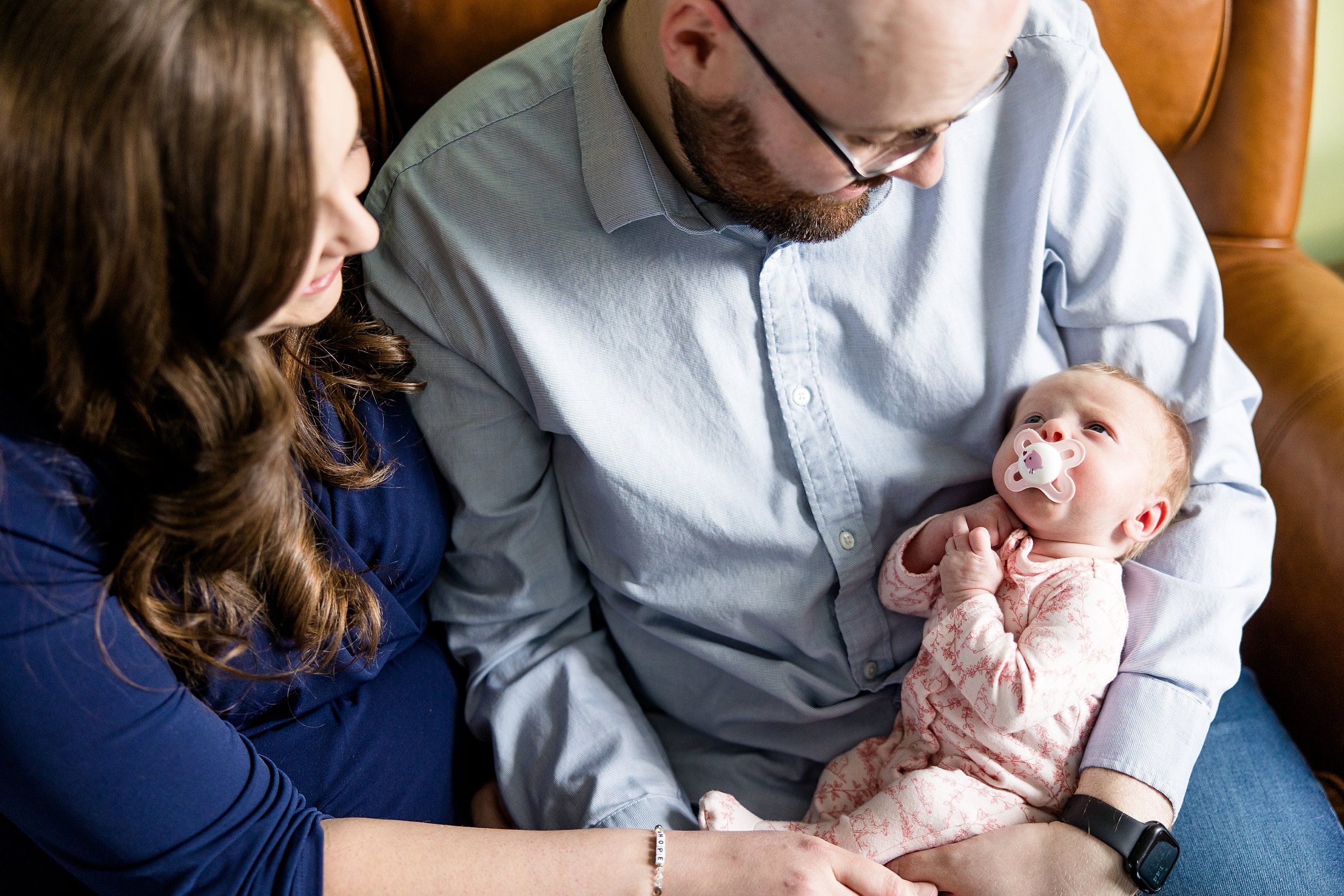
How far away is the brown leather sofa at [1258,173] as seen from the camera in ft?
4.34

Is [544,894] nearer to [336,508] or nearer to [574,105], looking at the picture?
[336,508]

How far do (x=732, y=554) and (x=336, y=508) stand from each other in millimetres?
479

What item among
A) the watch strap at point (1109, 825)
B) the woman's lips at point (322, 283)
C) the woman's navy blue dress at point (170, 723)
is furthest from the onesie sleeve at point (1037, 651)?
the woman's lips at point (322, 283)

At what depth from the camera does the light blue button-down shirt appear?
1.14 meters

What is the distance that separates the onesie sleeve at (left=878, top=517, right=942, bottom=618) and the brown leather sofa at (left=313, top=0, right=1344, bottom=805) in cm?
57

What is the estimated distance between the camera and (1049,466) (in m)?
1.12

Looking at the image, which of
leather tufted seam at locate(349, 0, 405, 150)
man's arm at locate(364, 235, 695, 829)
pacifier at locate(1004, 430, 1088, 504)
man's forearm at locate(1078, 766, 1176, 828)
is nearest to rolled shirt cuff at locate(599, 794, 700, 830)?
man's arm at locate(364, 235, 695, 829)

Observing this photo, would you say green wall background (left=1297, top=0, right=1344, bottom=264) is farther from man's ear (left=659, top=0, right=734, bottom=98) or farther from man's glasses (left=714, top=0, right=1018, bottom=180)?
man's ear (left=659, top=0, right=734, bottom=98)

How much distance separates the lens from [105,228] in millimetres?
746

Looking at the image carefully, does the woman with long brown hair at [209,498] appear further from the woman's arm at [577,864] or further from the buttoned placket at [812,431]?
the buttoned placket at [812,431]

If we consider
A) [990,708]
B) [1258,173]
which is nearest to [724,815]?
[990,708]

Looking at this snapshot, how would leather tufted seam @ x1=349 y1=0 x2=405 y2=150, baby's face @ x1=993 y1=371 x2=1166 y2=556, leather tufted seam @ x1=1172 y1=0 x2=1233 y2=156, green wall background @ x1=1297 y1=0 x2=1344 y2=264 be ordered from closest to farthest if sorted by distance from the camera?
baby's face @ x1=993 y1=371 x2=1166 y2=556
leather tufted seam @ x1=349 y1=0 x2=405 y2=150
leather tufted seam @ x1=1172 y1=0 x2=1233 y2=156
green wall background @ x1=1297 y1=0 x2=1344 y2=264

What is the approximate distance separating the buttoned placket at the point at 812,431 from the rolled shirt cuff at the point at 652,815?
310 millimetres

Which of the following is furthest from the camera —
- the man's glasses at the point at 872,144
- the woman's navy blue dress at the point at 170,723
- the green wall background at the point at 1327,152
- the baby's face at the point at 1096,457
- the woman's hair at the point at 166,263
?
the green wall background at the point at 1327,152
